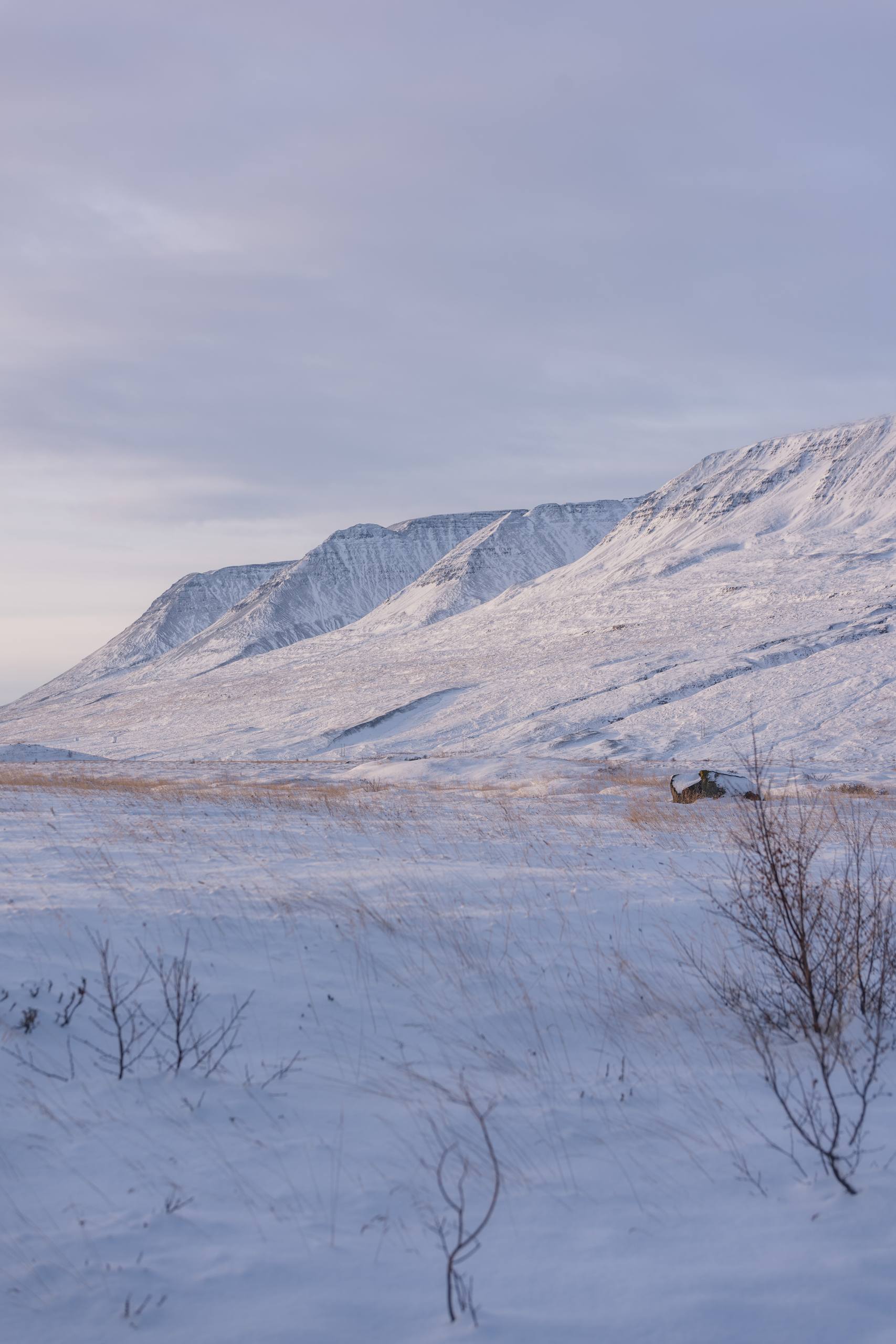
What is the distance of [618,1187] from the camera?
3701 millimetres

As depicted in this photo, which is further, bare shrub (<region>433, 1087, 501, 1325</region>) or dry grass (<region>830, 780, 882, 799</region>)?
dry grass (<region>830, 780, 882, 799</region>)

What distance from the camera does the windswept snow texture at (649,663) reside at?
52.5 metres

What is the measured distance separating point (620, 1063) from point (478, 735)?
54.7 meters

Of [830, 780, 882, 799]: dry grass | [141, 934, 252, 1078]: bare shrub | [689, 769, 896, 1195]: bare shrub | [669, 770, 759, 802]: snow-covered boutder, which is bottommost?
[830, 780, 882, 799]: dry grass

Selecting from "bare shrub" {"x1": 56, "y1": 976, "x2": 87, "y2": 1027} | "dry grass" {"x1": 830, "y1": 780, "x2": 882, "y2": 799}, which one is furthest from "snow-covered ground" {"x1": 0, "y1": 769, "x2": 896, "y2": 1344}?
"dry grass" {"x1": 830, "y1": 780, "x2": 882, "y2": 799}

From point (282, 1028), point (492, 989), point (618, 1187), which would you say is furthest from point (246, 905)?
point (618, 1187)

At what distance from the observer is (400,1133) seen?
4.02 metres

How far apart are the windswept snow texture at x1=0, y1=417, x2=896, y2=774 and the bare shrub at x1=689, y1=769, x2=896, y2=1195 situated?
1234 centimetres

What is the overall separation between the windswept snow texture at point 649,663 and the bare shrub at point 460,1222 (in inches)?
594

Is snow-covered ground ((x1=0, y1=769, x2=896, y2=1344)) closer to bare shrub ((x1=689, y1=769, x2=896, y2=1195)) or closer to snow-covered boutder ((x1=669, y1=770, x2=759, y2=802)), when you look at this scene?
bare shrub ((x1=689, y1=769, x2=896, y2=1195))

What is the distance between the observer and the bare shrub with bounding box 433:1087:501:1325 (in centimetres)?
293

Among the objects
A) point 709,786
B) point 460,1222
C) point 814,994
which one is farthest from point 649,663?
point 460,1222

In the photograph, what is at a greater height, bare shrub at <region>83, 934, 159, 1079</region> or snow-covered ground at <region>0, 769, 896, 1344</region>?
bare shrub at <region>83, 934, 159, 1079</region>

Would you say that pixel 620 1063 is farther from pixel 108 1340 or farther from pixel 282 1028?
pixel 108 1340
